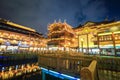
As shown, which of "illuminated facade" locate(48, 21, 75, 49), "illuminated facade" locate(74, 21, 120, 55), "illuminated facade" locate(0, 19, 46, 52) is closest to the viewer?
"illuminated facade" locate(74, 21, 120, 55)

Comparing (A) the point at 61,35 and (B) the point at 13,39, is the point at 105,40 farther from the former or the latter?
(B) the point at 13,39

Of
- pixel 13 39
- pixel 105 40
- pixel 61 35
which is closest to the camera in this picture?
pixel 105 40

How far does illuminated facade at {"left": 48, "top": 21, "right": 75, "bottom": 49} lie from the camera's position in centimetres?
3977

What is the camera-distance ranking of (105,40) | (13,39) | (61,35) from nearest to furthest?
(105,40) → (13,39) → (61,35)

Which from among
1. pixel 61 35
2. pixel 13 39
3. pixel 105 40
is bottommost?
pixel 105 40

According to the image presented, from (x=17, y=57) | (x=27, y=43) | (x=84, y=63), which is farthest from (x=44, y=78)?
(x=27, y=43)

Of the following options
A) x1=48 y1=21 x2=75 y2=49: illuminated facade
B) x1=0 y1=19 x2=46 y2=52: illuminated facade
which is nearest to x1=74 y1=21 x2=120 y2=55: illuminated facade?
x1=48 y1=21 x2=75 y2=49: illuminated facade

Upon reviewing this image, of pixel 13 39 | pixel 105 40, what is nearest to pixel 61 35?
pixel 105 40

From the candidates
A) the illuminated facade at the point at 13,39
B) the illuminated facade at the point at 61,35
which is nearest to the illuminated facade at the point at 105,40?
the illuminated facade at the point at 61,35

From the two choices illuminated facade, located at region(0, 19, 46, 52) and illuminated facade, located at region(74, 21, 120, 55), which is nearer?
illuminated facade, located at region(74, 21, 120, 55)

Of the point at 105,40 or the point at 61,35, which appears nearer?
the point at 105,40

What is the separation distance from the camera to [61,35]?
41344mm

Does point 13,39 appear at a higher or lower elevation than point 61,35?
lower

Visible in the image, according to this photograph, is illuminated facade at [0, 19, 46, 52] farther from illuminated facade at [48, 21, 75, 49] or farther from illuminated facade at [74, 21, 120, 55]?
illuminated facade at [74, 21, 120, 55]
